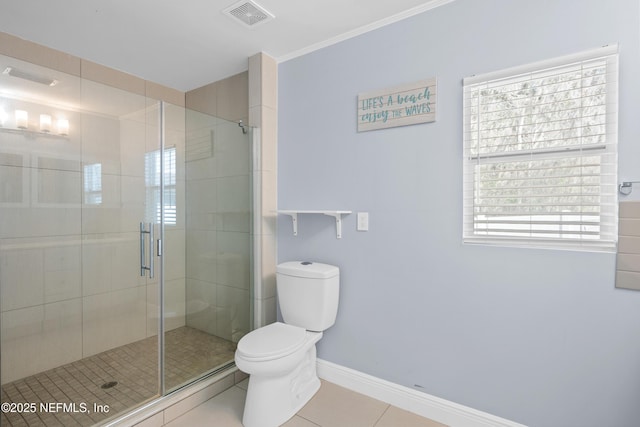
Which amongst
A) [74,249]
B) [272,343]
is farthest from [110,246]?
[272,343]

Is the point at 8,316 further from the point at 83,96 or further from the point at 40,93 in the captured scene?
the point at 83,96

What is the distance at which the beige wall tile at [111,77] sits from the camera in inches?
93.6

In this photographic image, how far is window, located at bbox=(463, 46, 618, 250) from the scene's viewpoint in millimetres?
1373

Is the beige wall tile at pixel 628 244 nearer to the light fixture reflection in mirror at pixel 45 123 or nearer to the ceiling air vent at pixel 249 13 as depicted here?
the ceiling air vent at pixel 249 13

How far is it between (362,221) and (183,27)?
1.75m

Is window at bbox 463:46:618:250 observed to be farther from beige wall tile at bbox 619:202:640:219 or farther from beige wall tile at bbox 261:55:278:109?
beige wall tile at bbox 261:55:278:109

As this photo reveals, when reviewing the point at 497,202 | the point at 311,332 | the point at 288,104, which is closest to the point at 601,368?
the point at 497,202

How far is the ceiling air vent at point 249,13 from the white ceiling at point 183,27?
0.12 ft

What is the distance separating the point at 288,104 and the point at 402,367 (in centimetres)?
202

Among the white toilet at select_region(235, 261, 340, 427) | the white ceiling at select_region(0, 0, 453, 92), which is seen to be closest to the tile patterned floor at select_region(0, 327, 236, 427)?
the white toilet at select_region(235, 261, 340, 427)

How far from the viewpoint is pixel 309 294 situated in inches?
78.2

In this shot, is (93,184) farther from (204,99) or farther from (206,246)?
(204,99)

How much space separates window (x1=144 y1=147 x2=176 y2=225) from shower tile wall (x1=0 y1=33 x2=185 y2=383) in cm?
6

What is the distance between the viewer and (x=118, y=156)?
2137mm
